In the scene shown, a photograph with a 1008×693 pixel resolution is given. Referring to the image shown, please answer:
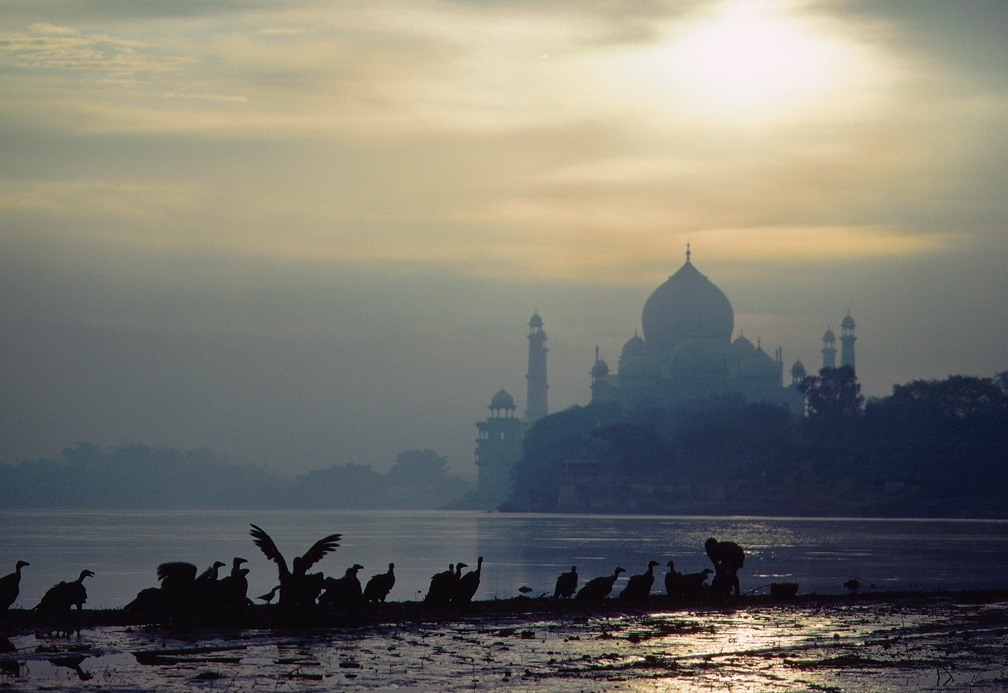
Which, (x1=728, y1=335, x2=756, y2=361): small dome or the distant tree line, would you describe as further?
(x1=728, y1=335, x2=756, y2=361): small dome

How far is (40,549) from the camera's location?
67.7 metres

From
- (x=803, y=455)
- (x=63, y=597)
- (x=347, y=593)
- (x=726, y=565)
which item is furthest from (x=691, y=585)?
(x=803, y=455)

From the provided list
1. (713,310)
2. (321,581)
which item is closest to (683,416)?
(713,310)

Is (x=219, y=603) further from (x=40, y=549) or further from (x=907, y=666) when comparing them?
(x=40, y=549)

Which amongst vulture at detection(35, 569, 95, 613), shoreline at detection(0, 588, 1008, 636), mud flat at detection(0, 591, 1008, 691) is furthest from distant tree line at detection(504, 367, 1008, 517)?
vulture at detection(35, 569, 95, 613)

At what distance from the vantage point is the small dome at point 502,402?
631 ft

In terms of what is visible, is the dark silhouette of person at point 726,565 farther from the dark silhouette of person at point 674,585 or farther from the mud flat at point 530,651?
the mud flat at point 530,651

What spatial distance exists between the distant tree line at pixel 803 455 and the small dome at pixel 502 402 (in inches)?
1600

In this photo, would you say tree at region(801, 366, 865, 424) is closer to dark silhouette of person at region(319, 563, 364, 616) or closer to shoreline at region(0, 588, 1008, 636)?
shoreline at region(0, 588, 1008, 636)

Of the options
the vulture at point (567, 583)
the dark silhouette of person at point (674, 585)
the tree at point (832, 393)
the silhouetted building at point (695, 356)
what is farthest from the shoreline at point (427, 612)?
the silhouetted building at point (695, 356)

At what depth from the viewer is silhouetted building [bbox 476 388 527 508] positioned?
189m

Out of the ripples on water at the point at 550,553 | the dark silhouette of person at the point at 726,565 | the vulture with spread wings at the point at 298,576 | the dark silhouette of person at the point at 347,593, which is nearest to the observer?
the vulture with spread wings at the point at 298,576

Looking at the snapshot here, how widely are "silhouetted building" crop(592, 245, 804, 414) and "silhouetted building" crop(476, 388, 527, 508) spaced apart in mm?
30848

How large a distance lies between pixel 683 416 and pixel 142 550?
282ft
